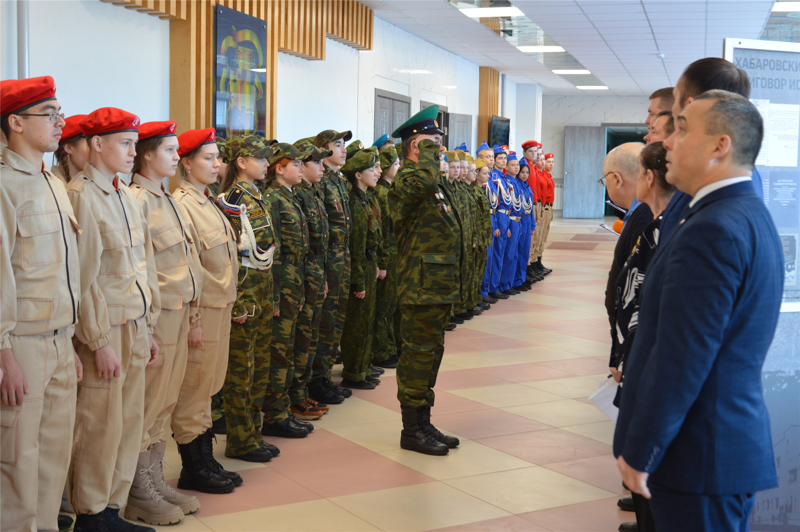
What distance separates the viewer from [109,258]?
2717 millimetres

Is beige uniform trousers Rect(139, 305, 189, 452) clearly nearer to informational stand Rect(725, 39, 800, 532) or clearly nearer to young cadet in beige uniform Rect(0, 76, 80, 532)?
young cadet in beige uniform Rect(0, 76, 80, 532)

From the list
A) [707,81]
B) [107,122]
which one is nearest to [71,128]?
[107,122]

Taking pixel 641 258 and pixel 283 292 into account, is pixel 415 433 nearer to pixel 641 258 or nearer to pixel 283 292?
pixel 283 292

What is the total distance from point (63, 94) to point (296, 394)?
2.55 metres

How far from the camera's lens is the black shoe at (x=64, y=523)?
9.48 feet

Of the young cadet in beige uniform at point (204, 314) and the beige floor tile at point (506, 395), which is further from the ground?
the young cadet in beige uniform at point (204, 314)

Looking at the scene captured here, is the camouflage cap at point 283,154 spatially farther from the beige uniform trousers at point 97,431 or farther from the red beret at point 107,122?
the beige uniform trousers at point 97,431

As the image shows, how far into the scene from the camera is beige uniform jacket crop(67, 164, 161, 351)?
8.57 feet

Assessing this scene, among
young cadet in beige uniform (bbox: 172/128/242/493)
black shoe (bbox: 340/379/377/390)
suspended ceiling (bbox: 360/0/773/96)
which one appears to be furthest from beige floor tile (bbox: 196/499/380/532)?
Answer: suspended ceiling (bbox: 360/0/773/96)

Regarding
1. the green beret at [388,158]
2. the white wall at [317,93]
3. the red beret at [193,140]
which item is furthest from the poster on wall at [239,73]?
the red beret at [193,140]

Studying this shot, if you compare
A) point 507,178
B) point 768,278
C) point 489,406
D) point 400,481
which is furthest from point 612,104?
point 768,278

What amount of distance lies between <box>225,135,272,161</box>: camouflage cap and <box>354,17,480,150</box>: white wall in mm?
5956

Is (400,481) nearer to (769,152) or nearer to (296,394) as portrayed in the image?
(296,394)

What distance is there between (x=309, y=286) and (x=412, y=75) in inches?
298
